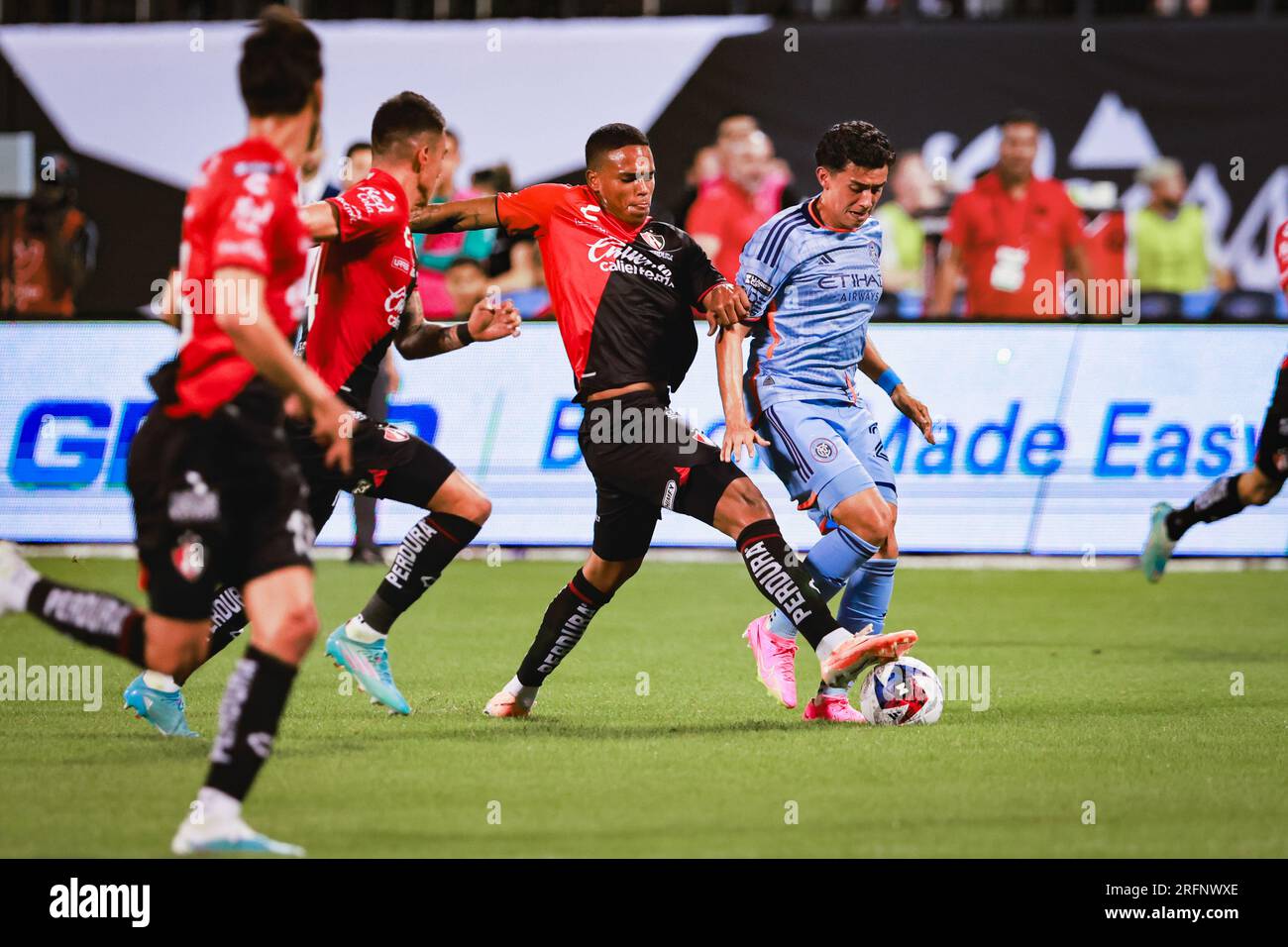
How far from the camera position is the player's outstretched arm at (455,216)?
7789 mm

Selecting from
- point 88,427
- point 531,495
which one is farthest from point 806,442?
point 88,427

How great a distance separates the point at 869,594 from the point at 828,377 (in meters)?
0.96

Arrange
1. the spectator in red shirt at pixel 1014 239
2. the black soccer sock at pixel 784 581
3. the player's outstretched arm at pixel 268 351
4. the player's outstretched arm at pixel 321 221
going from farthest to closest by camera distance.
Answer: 1. the spectator in red shirt at pixel 1014 239
2. the black soccer sock at pixel 784 581
3. the player's outstretched arm at pixel 321 221
4. the player's outstretched arm at pixel 268 351

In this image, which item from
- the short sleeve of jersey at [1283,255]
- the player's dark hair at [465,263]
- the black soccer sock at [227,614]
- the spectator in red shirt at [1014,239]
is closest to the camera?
the black soccer sock at [227,614]

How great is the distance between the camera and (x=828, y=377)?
8203 millimetres

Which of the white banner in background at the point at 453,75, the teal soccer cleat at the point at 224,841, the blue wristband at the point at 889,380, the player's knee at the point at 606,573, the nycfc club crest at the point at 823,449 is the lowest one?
the teal soccer cleat at the point at 224,841

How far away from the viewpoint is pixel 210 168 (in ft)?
17.9

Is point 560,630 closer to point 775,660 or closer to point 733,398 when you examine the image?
point 775,660

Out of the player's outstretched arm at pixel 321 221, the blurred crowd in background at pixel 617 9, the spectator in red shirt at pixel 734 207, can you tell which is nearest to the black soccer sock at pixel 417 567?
the player's outstretched arm at pixel 321 221

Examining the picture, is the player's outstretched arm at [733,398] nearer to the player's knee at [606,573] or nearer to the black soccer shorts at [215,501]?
the player's knee at [606,573]

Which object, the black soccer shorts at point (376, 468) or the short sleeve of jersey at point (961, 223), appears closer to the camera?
the black soccer shorts at point (376, 468)

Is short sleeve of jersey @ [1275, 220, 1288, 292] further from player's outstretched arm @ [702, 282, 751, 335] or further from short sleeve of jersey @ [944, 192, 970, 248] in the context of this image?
short sleeve of jersey @ [944, 192, 970, 248]

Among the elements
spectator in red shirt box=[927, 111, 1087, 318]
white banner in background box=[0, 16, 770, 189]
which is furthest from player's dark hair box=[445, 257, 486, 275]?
spectator in red shirt box=[927, 111, 1087, 318]

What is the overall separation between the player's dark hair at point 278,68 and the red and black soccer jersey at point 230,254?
129mm
